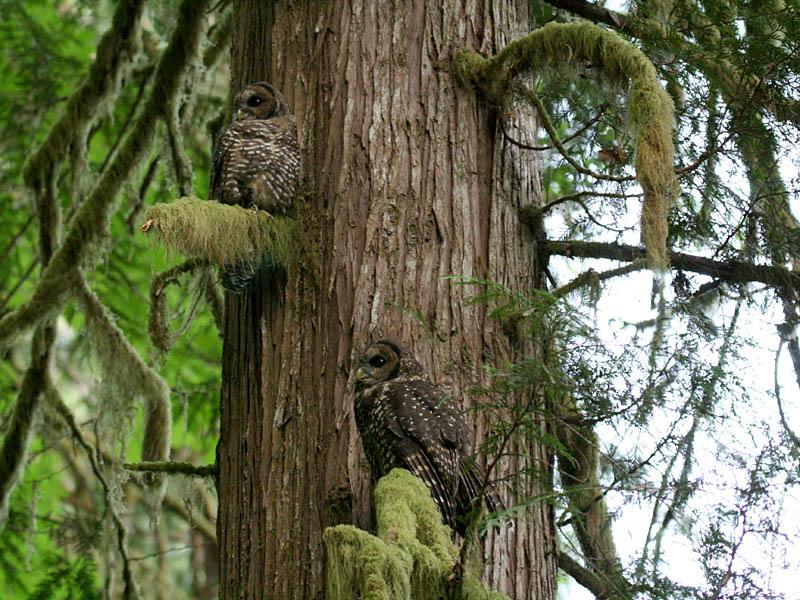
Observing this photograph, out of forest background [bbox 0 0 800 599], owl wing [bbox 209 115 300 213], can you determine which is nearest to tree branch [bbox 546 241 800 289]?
forest background [bbox 0 0 800 599]

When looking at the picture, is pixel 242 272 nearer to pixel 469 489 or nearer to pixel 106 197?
pixel 469 489

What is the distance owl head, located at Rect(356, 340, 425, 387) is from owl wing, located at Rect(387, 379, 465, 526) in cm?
4

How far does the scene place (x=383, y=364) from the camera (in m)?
2.63

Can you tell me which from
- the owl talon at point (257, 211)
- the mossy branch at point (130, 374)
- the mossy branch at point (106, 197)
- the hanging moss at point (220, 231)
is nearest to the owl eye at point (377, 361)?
the hanging moss at point (220, 231)

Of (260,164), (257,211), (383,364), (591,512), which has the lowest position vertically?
(591,512)

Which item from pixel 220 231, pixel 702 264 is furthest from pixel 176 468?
pixel 702 264

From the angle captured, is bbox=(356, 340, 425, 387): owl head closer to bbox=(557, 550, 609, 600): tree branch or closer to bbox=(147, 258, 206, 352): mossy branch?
A: bbox=(147, 258, 206, 352): mossy branch

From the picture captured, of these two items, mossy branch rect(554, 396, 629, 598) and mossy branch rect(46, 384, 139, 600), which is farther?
mossy branch rect(46, 384, 139, 600)

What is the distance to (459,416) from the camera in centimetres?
264

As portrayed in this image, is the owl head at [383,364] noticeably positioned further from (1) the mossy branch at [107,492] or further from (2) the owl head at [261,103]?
(1) the mossy branch at [107,492]

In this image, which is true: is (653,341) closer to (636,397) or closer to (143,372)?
(636,397)

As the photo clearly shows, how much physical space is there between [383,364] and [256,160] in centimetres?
85

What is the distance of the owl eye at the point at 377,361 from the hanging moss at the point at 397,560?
497mm

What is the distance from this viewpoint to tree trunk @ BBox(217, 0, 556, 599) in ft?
8.65
